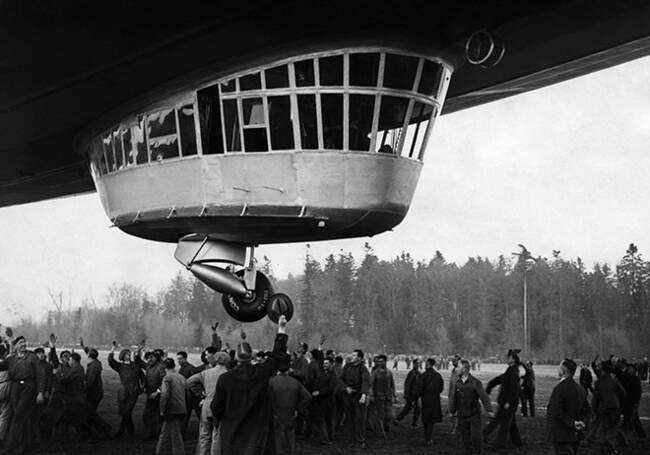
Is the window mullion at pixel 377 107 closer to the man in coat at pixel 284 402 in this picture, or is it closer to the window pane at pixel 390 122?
the window pane at pixel 390 122

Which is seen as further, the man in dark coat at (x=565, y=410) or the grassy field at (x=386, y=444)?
the grassy field at (x=386, y=444)

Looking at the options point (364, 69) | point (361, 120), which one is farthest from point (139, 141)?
point (364, 69)

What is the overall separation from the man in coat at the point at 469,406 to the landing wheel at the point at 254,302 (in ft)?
19.7

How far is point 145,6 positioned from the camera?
16.9 meters

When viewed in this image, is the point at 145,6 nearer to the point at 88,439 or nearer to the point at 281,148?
the point at 281,148

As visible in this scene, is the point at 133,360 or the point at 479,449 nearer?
the point at 479,449

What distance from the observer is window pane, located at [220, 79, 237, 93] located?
18.1 m

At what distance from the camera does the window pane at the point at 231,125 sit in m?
18.0

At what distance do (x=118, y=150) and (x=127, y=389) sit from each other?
21.5ft

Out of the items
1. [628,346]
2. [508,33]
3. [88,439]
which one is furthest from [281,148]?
[628,346]

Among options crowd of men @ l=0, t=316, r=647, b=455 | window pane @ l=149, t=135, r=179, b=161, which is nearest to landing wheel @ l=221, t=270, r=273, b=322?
crowd of men @ l=0, t=316, r=647, b=455

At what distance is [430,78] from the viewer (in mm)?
18250

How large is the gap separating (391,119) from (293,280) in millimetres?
46458

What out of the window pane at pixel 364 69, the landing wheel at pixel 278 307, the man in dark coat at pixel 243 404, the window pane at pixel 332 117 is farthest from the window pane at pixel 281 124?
the man in dark coat at pixel 243 404
